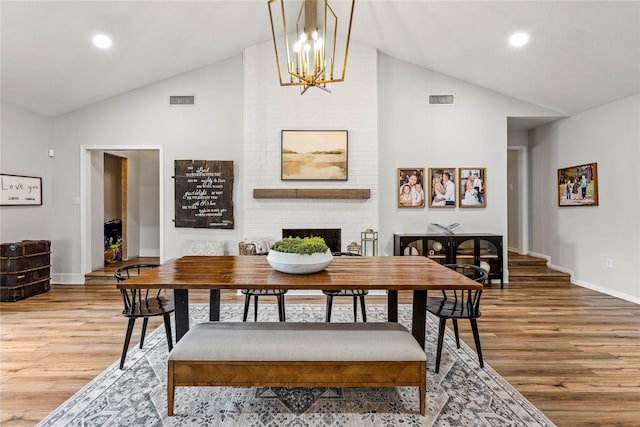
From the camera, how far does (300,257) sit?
6.95 feet

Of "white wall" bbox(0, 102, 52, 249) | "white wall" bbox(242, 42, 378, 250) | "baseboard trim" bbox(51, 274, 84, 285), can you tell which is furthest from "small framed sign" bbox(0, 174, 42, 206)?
"white wall" bbox(242, 42, 378, 250)

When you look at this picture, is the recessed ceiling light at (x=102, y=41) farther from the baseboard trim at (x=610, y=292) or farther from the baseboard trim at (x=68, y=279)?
the baseboard trim at (x=610, y=292)

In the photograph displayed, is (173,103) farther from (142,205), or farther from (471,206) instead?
(471,206)

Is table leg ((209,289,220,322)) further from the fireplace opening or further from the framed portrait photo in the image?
the framed portrait photo

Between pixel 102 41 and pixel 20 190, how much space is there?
2378mm

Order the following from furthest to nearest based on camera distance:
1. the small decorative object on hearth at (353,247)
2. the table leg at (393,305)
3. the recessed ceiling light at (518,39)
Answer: the small decorative object on hearth at (353,247), the recessed ceiling light at (518,39), the table leg at (393,305)

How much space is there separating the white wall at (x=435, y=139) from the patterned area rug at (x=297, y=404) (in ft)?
10.1

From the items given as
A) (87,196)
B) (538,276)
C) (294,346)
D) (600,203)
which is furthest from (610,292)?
(87,196)

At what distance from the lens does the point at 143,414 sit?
1.94 metres

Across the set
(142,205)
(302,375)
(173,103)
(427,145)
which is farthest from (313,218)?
(142,205)

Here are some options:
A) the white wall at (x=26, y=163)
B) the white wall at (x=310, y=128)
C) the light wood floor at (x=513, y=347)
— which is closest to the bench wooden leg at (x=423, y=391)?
the light wood floor at (x=513, y=347)

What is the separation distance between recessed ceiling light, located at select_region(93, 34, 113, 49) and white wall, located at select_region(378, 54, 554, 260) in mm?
3620

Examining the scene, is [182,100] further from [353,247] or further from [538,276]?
[538,276]

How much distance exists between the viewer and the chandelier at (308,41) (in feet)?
8.82
